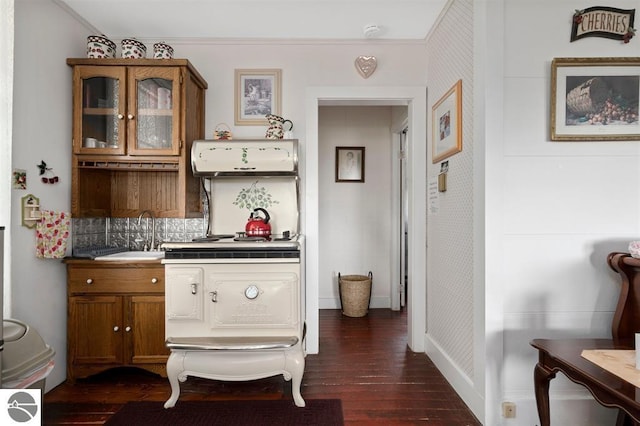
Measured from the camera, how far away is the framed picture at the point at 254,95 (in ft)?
9.39

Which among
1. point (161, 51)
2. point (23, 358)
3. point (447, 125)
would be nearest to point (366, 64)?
point (447, 125)

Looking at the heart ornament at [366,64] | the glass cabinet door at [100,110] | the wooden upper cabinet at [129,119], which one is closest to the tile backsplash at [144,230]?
the wooden upper cabinet at [129,119]

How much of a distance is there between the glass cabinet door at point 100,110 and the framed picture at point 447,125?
2.30 meters

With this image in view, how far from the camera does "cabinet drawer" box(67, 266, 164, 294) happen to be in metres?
2.33

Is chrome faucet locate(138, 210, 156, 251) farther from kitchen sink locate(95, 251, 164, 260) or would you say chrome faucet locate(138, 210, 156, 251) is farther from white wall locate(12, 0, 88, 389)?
white wall locate(12, 0, 88, 389)

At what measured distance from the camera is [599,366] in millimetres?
1242

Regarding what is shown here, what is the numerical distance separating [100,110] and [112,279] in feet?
4.01

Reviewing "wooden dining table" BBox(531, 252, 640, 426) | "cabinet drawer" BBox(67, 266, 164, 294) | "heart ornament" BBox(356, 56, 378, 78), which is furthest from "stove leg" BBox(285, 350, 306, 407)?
"heart ornament" BBox(356, 56, 378, 78)

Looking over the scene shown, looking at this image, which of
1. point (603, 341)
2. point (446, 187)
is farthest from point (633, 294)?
point (446, 187)

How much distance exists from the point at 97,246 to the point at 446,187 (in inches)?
106

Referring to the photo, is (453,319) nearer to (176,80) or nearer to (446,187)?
(446,187)

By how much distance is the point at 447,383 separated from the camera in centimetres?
232

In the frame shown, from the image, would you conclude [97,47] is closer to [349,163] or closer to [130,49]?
[130,49]

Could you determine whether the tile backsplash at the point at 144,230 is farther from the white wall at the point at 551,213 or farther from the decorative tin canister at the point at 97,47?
the white wall at the point at 551,213
